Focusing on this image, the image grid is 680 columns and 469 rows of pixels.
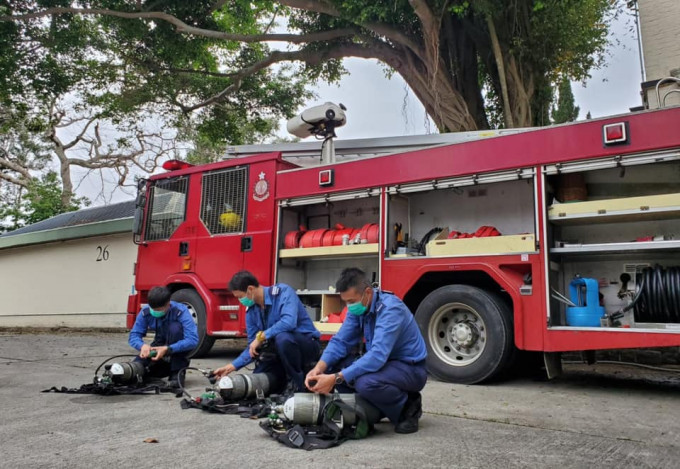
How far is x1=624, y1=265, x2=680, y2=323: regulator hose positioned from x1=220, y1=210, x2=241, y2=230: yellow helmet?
490cm

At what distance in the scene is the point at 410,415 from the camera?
11.2 ft

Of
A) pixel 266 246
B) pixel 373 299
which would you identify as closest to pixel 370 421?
pixel 373 299

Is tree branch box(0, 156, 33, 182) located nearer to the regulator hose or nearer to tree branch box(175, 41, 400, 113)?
tree branch box(175, 41, 400, 113)

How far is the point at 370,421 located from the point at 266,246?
13.5 ft

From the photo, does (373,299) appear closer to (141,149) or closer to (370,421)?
(370,421)

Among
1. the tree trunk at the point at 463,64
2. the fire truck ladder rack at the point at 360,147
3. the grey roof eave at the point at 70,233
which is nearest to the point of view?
the fire truck ladder rack at the point at 360,147

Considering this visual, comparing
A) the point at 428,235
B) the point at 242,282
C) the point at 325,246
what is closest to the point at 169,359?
the point at 242,282

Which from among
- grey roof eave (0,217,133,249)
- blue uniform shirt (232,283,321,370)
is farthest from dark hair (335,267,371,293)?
grey roof eave (0,217,133,249)

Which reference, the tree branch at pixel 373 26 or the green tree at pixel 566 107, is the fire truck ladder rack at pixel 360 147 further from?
the green tree at pixel 566 107

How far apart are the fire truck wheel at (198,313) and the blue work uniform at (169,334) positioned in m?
2.08

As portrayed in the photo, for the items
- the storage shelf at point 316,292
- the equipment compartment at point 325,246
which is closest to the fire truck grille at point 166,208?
the equipment compartment at point 325,246

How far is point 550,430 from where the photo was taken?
3.47 meters

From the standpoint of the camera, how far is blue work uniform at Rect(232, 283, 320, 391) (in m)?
4.41

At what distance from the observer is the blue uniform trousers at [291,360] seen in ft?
14.4
